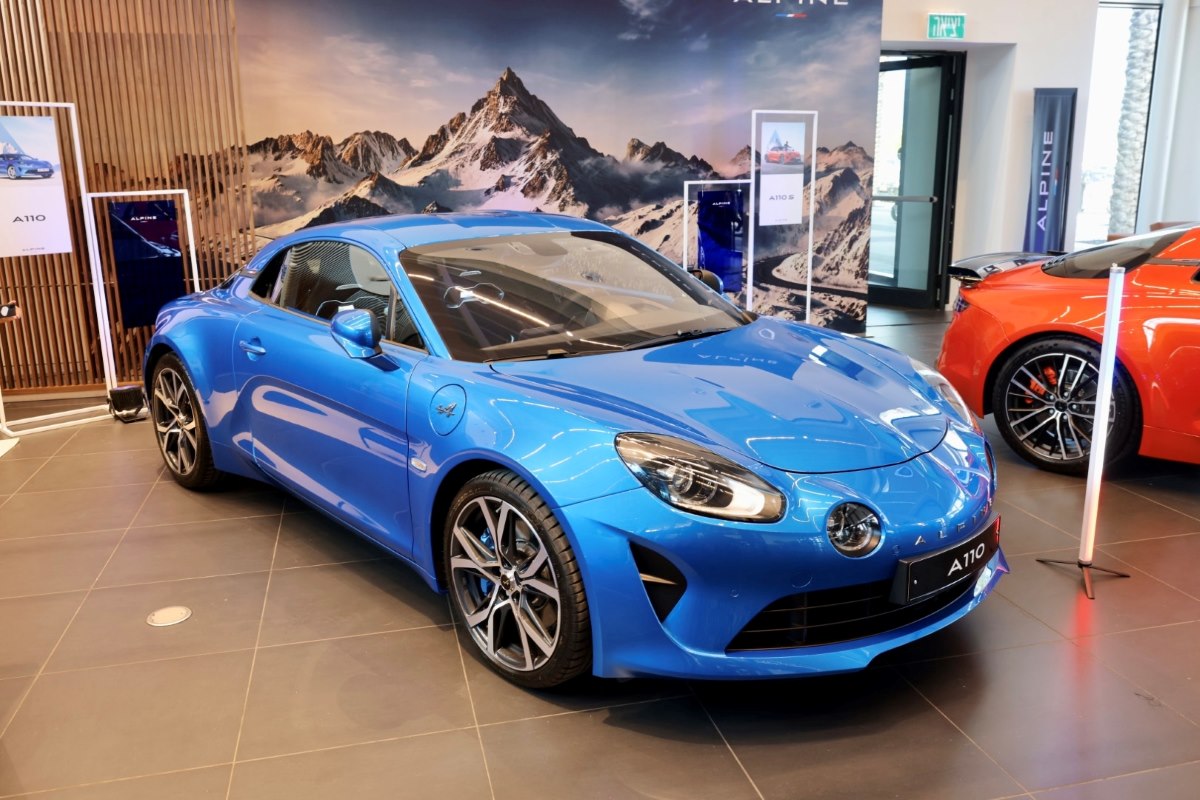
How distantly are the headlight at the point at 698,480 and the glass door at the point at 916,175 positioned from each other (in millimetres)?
8149

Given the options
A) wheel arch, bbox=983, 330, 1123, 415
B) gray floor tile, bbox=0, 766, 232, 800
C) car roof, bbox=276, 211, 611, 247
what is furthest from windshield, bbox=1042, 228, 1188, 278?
gray floor tile, bbox=0, 766, 232, 800

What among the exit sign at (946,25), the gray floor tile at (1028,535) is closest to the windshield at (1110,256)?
the gray floor tile at (1028,535)

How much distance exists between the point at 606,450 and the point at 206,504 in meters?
2.70

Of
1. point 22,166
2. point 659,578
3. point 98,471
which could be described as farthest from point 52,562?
point 22,166

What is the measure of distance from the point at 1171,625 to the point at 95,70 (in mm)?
6935

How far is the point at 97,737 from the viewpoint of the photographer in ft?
8.45

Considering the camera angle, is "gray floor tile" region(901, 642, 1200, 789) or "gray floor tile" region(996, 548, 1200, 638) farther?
"gray floor tile" region(996, 548, 1200, 638)

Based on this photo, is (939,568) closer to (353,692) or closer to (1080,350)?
(353,692)

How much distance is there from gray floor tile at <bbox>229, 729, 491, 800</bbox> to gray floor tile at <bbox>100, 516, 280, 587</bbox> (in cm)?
137

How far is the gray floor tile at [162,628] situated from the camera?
3033 millimetres

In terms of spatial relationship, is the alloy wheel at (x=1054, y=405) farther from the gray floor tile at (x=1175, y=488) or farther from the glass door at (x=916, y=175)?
the glass door at (x=916, y=175)

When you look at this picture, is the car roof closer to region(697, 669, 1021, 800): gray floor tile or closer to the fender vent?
the fender vent

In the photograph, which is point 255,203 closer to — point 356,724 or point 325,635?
point 325,635

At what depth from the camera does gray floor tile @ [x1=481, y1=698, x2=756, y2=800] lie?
2.29 meters
